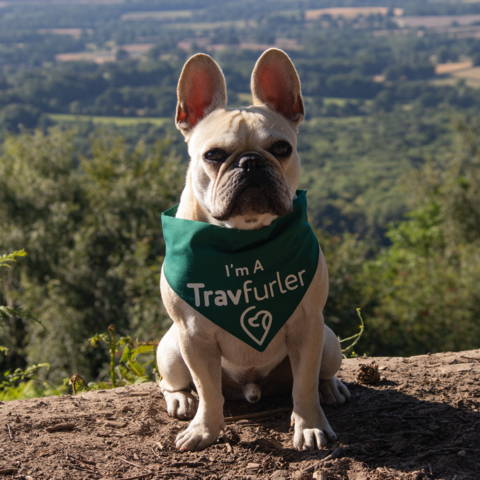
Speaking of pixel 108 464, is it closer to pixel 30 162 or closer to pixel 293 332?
pixel 293 332

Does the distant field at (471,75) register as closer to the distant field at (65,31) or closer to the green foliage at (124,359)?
the distant field at (65,31)

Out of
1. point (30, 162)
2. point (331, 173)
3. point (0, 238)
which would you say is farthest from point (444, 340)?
point (331, 173)

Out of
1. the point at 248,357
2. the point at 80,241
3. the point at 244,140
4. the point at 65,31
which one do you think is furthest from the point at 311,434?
the point at 65,31

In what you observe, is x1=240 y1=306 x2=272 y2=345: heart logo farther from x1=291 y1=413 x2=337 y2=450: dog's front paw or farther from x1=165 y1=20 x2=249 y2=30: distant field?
x1=165 y1=20 x2=249 y2=30: distant field

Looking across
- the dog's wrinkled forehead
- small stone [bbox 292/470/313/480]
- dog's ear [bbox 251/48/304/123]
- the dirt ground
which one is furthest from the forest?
small stone [bbox 292/470/313/480]

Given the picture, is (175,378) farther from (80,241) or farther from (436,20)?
(436,20)
